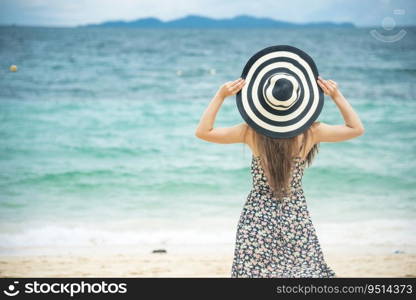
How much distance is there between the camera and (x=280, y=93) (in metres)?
2.50

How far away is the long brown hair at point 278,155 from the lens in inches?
101

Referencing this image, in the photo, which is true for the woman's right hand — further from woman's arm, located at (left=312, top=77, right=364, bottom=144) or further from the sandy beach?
the sandy beach

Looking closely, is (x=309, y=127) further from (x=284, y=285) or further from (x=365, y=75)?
(x=365, y=75)

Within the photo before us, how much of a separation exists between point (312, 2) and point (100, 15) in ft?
34.9

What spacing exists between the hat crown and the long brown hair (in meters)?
0.15

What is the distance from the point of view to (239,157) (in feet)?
30.8

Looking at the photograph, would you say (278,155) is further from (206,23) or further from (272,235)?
(206,23)

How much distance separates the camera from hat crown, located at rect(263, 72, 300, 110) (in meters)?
2.49

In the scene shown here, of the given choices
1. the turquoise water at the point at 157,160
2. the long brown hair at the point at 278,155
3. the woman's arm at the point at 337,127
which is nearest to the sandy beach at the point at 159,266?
the turquoise water at the point at 157,160

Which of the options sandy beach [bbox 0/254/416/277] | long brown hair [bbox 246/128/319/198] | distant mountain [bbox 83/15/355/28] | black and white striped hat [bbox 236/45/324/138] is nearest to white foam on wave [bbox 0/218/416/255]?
sandy beach [bbox 0/254/416/277]

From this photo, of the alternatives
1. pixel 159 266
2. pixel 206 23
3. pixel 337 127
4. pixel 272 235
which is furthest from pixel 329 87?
pixel 206 23

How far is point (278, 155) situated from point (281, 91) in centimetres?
28

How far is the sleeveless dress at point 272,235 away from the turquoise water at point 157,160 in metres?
3.34

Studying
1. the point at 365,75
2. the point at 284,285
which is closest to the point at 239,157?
the point at 284,285
